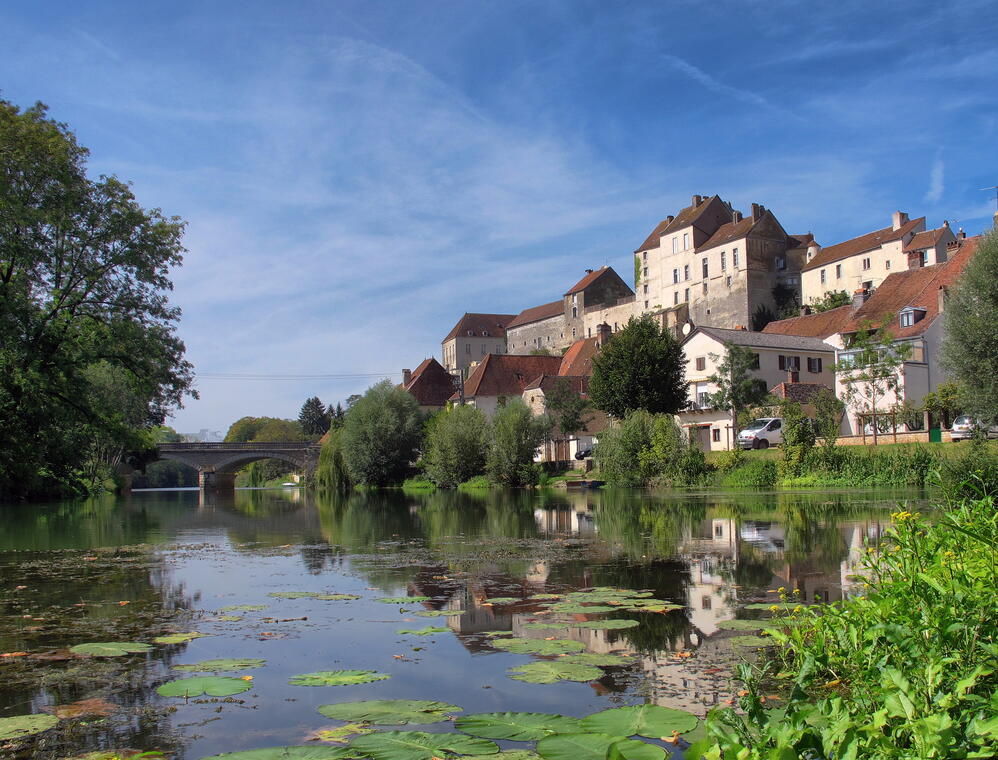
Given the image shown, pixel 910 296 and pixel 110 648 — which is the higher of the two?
pixel 910 296

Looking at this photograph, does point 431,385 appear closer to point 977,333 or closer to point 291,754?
point 977,333

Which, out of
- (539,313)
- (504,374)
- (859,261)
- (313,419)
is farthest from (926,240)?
(313,419)

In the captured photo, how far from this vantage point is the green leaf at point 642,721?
4770mm

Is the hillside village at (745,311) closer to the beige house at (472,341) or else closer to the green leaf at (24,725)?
the beige house at (472,341)

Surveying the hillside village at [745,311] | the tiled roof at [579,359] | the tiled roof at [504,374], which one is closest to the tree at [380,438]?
the hillside village at [745,311]

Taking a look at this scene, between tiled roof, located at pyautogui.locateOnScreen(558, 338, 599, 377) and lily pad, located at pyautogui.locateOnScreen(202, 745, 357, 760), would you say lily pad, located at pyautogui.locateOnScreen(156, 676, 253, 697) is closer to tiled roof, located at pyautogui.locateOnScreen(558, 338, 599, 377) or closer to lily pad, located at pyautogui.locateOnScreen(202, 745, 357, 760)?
lily pad, located at pyautogui.locateOnScreen(202, 745, 357, 760)

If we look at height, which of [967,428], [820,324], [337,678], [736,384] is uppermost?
[820,324]

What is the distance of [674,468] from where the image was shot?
1779 inches

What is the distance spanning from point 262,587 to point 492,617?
4952mm

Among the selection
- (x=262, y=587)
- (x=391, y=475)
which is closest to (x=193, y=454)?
(x=391, y=475)

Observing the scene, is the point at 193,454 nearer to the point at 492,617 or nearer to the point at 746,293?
the point at 746,293

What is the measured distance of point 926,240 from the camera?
75625 millimetres

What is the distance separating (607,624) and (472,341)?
5547 inches

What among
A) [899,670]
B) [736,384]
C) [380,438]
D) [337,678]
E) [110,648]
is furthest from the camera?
[380,438]
